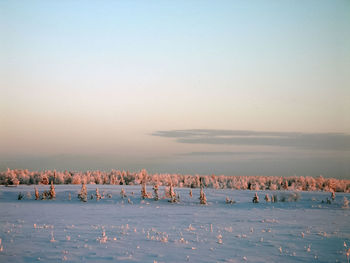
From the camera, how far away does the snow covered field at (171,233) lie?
497 inches

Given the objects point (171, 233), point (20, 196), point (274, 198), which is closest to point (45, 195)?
point (20, 196)

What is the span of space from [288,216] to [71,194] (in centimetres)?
1987

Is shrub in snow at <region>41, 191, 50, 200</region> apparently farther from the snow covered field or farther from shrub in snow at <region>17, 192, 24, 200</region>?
the snow covered field

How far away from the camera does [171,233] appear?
16.8 meters

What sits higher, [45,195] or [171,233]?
[45,195]

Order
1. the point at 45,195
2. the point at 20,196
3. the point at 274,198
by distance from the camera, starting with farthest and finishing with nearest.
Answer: the point at 20,196
the point at 45,195
the point at 274,198

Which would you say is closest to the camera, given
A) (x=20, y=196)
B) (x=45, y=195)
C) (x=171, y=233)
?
(x=171, y=233)

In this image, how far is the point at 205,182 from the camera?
57.7 m

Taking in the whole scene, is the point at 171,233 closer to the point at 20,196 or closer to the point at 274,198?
the point at 274,198

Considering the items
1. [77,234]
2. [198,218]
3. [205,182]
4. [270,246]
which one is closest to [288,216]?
[198,218]

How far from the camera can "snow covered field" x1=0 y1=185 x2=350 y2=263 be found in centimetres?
1262

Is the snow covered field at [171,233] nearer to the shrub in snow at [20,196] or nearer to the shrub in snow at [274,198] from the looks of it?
the shrub in snow at [274,198]

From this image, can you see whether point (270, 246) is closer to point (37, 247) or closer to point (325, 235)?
point (325, 235)

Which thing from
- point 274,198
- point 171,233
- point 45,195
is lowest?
point 274,198
